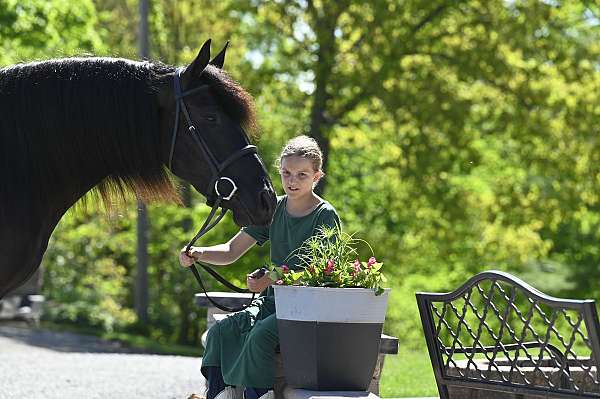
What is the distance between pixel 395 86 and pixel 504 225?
3802 mm

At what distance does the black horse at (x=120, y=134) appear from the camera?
4191 millimetres

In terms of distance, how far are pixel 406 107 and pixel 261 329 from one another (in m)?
14.1

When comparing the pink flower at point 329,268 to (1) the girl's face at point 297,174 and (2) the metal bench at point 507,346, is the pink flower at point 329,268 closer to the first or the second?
(2) the metal bench at point 507,346

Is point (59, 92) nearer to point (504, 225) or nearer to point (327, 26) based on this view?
point (327, 26)

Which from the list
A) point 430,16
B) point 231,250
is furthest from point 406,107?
point 231,250

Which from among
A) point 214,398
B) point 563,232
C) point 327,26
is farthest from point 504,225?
point 214,398

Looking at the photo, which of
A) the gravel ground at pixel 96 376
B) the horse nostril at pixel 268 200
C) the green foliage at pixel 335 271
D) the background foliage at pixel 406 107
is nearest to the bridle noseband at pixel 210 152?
the horse nostril at pixel 268 200

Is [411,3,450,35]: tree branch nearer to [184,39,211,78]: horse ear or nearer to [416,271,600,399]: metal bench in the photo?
[416,271,600,399]: metal bench

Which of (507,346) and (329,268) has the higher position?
(329,268)

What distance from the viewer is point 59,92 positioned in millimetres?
4285

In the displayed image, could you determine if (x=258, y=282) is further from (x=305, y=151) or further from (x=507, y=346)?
(x=507, y=346)

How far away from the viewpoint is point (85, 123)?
4.28m

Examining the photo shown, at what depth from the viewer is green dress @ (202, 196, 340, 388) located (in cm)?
428

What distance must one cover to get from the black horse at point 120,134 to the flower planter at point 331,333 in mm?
469
